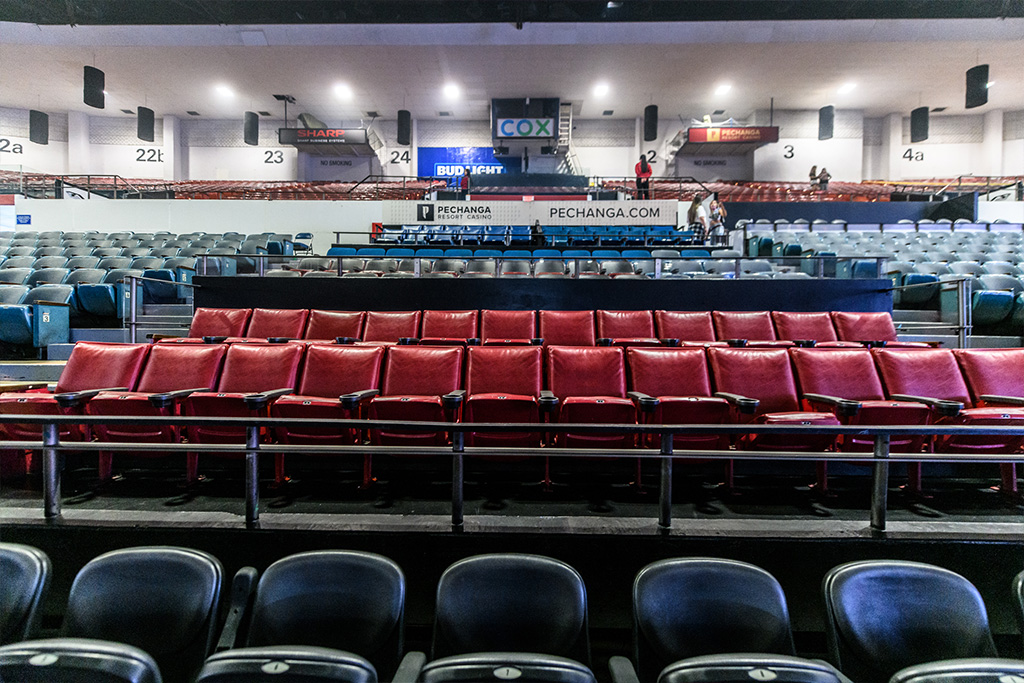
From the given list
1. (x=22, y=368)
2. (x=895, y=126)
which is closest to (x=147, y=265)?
(x=22, y=368)

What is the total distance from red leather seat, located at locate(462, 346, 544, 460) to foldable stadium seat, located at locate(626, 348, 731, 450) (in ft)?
1.97

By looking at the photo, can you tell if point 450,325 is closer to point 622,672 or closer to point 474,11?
point 622,672

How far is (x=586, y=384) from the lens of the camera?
10.1 feet

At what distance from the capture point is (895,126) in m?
16.8

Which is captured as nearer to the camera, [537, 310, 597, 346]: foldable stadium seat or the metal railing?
the metal railing

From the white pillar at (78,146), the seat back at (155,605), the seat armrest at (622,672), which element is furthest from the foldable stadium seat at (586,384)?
the white pillar at (78,146)

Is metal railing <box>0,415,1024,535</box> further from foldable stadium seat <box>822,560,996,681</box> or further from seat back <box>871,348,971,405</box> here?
seat back <box>871,348,971,405</box>

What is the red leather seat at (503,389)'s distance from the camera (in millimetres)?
2680

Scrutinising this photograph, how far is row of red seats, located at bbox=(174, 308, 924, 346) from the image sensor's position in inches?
162

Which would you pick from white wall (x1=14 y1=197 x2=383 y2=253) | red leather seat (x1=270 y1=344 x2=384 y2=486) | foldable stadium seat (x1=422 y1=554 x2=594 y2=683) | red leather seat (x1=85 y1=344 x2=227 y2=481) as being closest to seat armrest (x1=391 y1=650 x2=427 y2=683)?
foldable stadium seat (x1=422 y1=554 x2=594 y2=683)

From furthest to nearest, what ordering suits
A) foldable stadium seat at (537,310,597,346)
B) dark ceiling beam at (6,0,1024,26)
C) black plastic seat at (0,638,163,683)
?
dark ceiling beam at (6,0,1024,26) → foldable stadium seat at (537,310,597,346) → black plastic seat at (0,638,163,683)

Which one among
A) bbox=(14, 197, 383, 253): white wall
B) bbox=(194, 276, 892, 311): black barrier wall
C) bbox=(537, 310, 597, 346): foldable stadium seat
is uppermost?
bbox=(14, 197, 383, 253): white wall

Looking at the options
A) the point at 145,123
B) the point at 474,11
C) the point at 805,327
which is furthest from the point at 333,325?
the point at 145,123

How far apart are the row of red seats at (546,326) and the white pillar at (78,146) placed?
60.4ft
